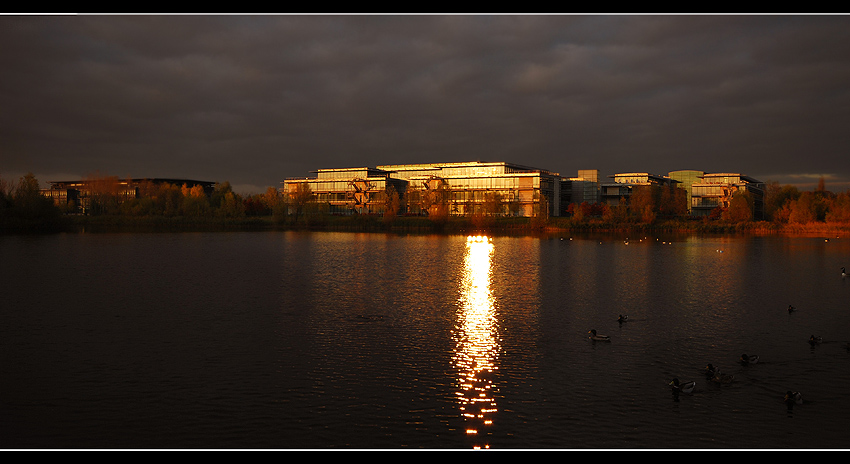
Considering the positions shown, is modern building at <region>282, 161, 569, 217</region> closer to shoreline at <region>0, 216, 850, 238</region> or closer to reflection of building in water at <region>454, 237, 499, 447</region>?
shoreline at <region>0, 216, 850, 238</region>

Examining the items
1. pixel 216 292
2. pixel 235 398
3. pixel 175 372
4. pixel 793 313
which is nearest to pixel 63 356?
pixel 175 372

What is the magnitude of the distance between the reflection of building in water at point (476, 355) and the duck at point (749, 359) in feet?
28.1

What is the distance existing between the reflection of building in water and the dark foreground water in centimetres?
11

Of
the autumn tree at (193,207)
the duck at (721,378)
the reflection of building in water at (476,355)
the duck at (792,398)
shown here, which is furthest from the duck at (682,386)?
the autumn tree at (193,207)

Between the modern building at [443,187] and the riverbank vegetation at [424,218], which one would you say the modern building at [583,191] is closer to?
the modern building at [443,187]

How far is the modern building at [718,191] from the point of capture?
577 feet

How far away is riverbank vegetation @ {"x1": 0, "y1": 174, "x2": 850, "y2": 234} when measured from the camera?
108 metres

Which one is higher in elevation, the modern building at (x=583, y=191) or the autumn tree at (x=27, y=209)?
the modern building at (x=583, y=191)

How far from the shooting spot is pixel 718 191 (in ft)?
605

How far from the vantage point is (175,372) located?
18781 mm

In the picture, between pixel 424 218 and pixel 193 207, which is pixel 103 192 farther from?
pixel 424 218

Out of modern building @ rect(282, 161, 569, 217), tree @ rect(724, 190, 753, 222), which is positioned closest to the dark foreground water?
tree @ rect(724, 190, 753, 222)

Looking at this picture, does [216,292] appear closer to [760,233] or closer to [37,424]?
[37,424]

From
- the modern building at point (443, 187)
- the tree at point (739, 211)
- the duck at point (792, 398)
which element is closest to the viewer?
the duck at point (792, 398)
